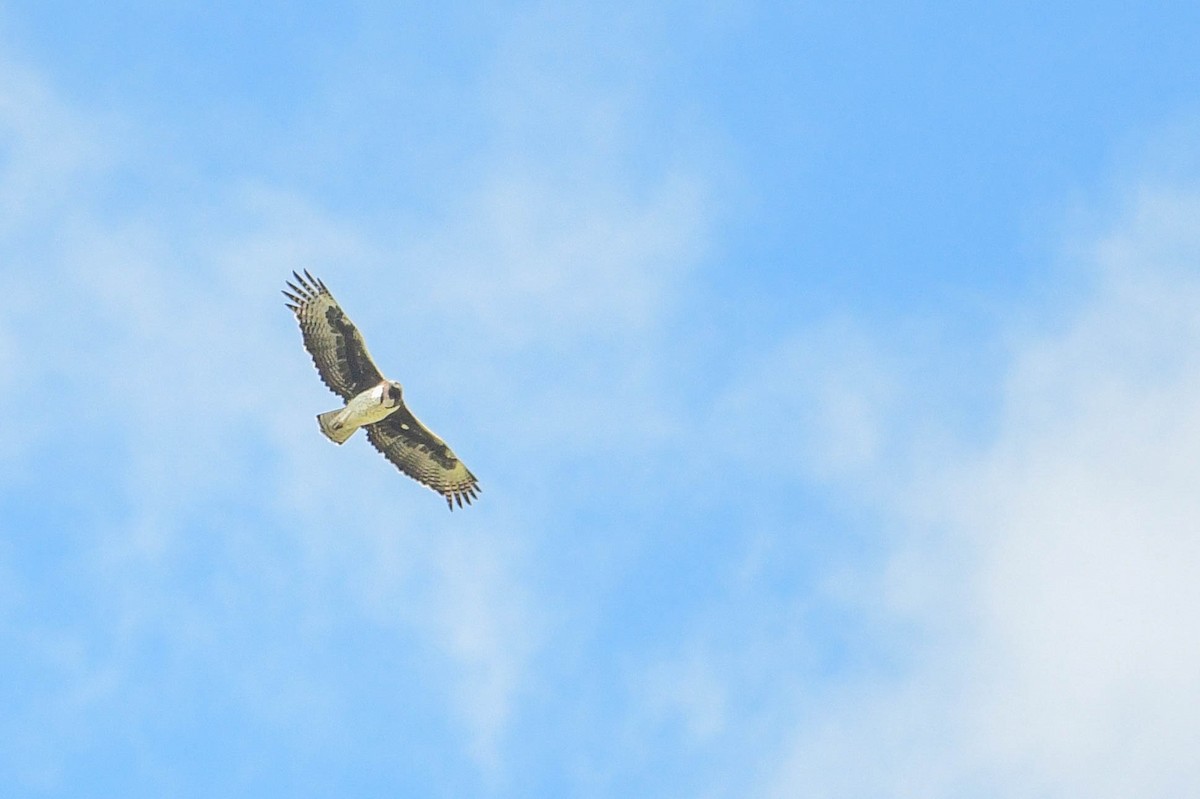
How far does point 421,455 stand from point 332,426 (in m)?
2.67

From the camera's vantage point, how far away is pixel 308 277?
37062mm

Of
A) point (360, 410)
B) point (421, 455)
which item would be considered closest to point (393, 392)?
point (360, 410)

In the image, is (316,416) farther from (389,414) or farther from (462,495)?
(462,495)

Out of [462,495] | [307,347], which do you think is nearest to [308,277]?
[307,347]

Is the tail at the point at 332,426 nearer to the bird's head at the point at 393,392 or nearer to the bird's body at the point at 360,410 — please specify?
the bird's body at the point at 360,410

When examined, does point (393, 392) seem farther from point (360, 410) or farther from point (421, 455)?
point (421, 455)

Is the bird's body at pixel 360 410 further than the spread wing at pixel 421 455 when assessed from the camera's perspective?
No

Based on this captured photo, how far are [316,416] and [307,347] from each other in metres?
1.36

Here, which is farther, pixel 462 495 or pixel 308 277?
pixel 462 495

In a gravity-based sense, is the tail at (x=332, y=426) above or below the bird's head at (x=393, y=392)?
below

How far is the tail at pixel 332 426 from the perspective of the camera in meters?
36.7

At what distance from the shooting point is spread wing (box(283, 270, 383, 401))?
37.1 meters

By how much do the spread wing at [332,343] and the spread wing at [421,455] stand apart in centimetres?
98

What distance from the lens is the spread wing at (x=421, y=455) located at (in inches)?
1502
